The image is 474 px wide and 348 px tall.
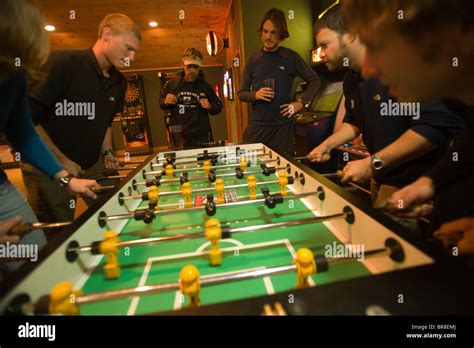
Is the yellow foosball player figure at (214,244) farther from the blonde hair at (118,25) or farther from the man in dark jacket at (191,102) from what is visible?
the man in dark jacket at (191,102)

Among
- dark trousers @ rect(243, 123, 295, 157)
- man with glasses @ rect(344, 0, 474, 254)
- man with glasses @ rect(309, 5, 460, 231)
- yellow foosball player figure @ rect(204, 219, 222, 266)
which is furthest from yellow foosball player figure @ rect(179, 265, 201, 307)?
dark trousers @ rect(243, 123, 295, 157)

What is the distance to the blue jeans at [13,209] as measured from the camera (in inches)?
41.4

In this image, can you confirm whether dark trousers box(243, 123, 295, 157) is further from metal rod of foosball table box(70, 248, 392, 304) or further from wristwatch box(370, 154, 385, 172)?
metal rod of foosball table box(70, 248, 392, 304)

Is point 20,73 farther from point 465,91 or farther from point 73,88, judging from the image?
point 465,91

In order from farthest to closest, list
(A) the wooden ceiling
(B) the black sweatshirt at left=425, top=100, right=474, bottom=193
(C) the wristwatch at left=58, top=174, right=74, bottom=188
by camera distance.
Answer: (A) the wooden ceiling, (C) the wristwatch at left=58, top=174, right=74, bottom=188, (B) the black sweatshirt at left=425, top=100, right=474, bottom=193

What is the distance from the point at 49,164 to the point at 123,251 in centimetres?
71

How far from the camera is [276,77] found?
7.79 ft

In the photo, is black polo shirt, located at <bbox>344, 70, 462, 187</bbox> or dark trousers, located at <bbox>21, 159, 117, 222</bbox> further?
dark trousers, located at <bbox>21, 159, 117, 222</bbox>

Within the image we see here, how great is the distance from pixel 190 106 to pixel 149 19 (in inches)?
104

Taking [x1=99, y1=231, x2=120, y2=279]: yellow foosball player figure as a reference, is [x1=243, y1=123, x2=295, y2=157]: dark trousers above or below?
above

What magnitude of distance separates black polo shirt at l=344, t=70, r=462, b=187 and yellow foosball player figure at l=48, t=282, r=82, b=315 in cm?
120

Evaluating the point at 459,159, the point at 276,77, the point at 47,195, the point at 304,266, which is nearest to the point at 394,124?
the point at 459,159

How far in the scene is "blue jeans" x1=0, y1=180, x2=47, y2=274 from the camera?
105 cm

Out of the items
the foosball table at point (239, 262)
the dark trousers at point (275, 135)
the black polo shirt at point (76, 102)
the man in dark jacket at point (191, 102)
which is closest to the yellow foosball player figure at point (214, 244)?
the foosball table at point (239, 262)
